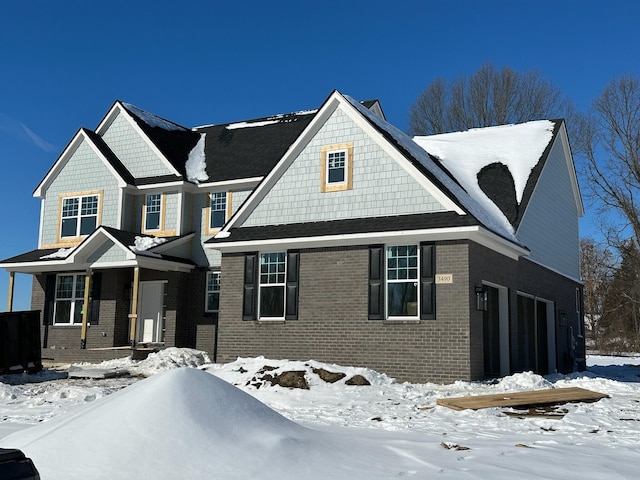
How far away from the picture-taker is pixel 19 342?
1803 cm

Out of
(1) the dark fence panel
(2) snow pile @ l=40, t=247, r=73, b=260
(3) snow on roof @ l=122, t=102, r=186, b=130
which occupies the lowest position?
(1) the dark fence panel

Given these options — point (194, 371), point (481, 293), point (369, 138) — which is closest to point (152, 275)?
point (369, 138)

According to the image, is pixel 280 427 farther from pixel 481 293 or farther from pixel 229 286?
pixel 229 286

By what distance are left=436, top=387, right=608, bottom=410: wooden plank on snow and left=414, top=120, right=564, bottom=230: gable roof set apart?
22.9 ft

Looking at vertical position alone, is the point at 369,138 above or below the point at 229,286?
above

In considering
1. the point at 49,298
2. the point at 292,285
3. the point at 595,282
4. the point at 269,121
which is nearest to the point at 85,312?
the point at 49,298

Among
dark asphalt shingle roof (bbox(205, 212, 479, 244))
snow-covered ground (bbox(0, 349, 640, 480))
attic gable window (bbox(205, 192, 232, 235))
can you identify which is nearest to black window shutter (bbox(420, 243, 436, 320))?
dark asphalt shingle roof (bbox(205, 212, 479, 244))

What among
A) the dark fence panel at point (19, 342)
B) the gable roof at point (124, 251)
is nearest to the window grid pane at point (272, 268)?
the gable roof at point (124, 251)

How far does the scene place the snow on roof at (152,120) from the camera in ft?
84.9

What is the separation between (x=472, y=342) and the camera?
15438 millimetres

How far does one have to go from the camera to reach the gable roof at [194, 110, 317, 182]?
931 inches

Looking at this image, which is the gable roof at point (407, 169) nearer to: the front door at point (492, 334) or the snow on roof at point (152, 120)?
the front door at point (492, 334)

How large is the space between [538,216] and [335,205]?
704cm

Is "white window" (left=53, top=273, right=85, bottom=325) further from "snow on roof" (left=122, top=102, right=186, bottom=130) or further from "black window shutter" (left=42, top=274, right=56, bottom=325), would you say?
"snow on roof" (left=122, top=102, right=186, bottom=130)
